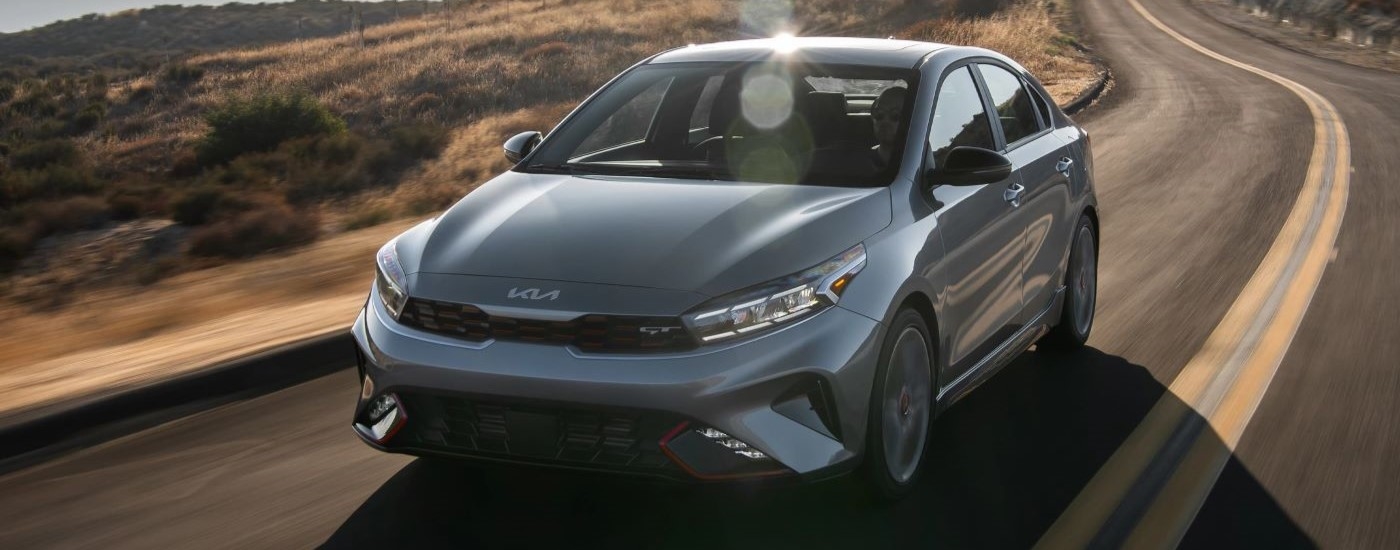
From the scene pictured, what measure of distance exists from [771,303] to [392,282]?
4.05 ft

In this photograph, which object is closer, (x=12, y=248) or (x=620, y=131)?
(x=620, y=131)

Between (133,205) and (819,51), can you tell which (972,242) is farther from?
(133,205)

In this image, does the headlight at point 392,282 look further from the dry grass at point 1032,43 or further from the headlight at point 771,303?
the dry grass at point 1032,43

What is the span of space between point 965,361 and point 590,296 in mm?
1801

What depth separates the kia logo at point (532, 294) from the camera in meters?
4.08

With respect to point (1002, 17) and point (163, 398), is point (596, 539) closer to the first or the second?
point (163, 398)

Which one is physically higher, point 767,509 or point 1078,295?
point 767,509

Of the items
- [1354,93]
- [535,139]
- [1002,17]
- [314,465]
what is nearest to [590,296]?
[314,465]

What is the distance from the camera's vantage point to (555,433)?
13.1 feet

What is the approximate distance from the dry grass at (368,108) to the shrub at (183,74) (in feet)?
1.82

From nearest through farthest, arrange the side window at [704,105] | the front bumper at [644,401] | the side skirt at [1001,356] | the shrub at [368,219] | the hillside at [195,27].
Answer: the front bumper at [644,401] → the side skirt at [1001,356] → the side window at [704,105] → the shrub at [368,219] → the hillside at [195,27]

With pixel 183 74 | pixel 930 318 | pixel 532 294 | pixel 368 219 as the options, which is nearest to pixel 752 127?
pixel 930 318

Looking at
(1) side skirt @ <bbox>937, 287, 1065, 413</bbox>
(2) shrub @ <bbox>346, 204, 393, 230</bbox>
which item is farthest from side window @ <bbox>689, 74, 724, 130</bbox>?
A: (2) shrub @ <bbox>346, 204, 393, 230</bbox>

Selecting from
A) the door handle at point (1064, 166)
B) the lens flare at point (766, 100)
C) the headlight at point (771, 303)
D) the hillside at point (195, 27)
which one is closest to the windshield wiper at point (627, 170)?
the lens flare at point (766, 100)
